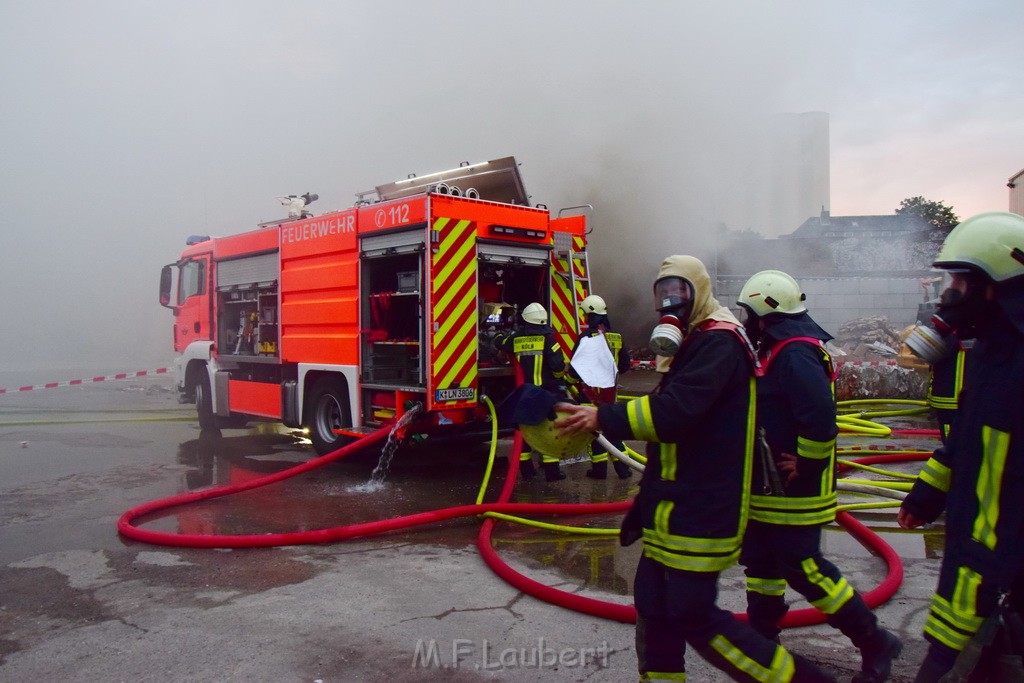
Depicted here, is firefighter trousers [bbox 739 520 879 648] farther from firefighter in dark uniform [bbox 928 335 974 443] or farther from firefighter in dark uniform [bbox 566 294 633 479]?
firefighter in dark uniform [bbox 566 294 633 479]

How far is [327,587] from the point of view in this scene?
3828 millimetres

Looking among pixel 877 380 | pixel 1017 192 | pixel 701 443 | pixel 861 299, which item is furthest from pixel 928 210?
pixel 701 443

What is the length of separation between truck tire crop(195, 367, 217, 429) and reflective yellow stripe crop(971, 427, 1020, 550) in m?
8.88

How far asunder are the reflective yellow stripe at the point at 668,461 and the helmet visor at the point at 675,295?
1.42 ft

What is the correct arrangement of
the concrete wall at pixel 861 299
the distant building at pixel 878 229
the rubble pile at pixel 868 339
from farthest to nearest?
1. the distant building at pixel 878 229
2. the concrete wall at pixel 861 299
3. the rubble pile at pixel 868 339

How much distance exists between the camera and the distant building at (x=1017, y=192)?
1983 cm

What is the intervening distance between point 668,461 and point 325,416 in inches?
220

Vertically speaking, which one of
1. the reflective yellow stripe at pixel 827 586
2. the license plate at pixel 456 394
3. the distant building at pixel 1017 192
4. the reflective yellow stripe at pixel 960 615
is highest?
the distant building at pixel 1017 192

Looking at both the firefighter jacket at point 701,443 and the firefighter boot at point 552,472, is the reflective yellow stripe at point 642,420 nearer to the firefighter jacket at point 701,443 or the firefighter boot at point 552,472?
the firefighter jacket at point 701,443

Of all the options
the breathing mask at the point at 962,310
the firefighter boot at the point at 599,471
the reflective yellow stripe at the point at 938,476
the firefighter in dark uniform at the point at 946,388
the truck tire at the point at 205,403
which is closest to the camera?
the breathing mask at the point at 962,310

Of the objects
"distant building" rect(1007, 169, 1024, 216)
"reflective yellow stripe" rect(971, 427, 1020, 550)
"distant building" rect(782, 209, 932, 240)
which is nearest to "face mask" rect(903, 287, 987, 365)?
"reflective yellow stripe" rect(971, 427, 1020, 550)

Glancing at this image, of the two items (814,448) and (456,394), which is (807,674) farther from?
(456,394)

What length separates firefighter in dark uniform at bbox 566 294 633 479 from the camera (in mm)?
6219

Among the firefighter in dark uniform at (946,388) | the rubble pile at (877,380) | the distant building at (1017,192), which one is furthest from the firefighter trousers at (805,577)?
the distant building at (1017,192)
